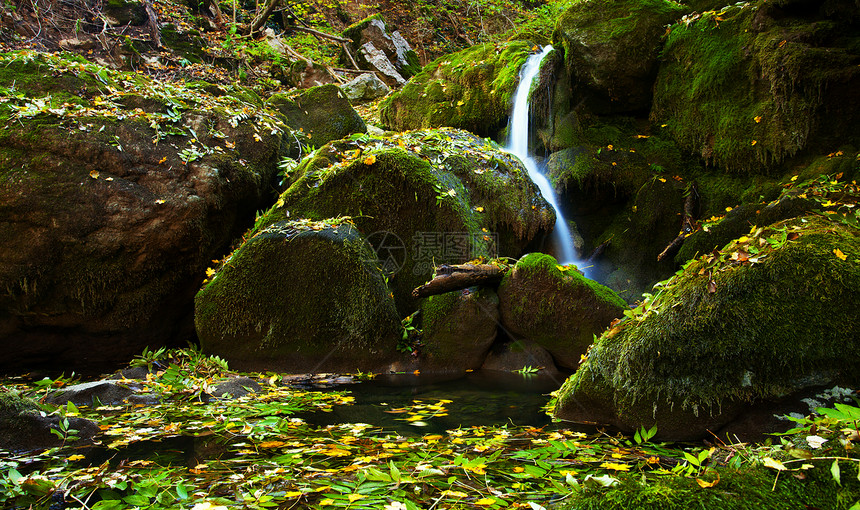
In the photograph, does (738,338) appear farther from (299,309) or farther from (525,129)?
(525,129)

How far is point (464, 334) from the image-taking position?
566cm

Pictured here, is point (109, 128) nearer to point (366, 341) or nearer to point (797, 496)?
point (366, 341)

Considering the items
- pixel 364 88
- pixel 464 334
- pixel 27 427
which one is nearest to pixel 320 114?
pixel 464 334

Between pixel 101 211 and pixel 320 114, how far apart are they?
4.59 meters

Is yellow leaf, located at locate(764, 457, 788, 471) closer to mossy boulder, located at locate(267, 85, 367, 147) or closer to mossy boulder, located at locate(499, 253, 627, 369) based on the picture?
mossy boulder, located at locate(499, 253, 627, 369)

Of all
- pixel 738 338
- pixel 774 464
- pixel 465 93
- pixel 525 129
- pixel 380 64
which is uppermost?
pixel 380 64

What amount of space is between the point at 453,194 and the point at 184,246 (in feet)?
13.2

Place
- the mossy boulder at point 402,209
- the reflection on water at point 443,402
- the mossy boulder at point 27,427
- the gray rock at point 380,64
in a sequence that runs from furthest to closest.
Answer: the gray rock at point 380,64
the mossy boulder at point 402,209
the reflection on water at point 443,402
the mossy boulder at point 27,427

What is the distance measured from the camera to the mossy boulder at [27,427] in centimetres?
276

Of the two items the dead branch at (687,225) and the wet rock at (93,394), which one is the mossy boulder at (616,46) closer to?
the dead branch at (687,225)

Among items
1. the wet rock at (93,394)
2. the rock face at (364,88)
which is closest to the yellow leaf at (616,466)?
the wet rock at (93,394)

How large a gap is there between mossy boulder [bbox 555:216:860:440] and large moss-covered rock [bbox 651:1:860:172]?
4.70m

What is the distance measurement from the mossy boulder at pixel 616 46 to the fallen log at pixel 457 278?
17.6 feet

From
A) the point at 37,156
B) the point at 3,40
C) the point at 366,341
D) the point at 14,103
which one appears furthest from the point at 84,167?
the point at 3,40
